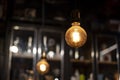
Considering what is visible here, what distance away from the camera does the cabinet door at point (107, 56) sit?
3.75 m

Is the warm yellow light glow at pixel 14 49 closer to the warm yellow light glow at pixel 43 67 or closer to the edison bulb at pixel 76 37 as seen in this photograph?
the warm yellow light glow at pixel 43 67

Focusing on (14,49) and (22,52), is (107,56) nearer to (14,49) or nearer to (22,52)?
(22,52)

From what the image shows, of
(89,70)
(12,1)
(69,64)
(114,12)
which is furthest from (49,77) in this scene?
(114,12)

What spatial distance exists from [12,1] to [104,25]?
4.83 ft

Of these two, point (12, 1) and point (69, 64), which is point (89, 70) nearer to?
point (69, 64)

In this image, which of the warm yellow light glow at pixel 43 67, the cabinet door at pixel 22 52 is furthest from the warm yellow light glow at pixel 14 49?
the warm yellow light glow at pixel 43 67

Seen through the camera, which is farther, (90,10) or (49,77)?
(90,10)

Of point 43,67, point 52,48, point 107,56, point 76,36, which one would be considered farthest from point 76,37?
point 107,56

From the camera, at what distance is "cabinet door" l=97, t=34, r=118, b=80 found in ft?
12.3

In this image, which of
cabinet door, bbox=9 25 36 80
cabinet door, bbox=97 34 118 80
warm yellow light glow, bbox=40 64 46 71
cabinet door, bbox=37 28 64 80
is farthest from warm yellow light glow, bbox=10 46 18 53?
cabinet door, bbox=97 34 118 80

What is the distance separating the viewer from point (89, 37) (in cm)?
373

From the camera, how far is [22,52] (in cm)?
345

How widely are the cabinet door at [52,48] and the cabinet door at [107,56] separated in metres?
0.57

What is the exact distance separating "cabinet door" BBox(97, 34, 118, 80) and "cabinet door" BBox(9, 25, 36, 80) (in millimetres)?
950
